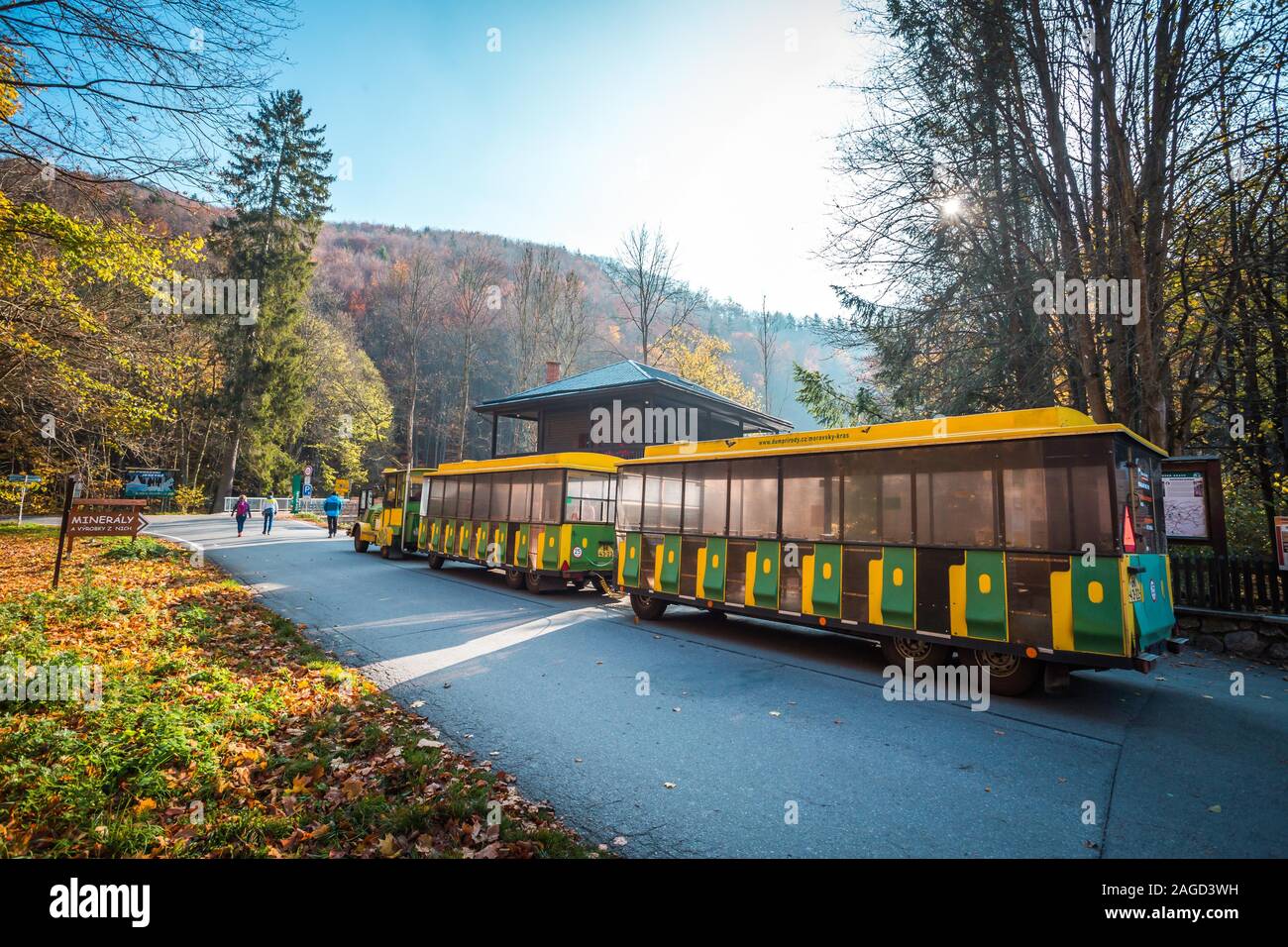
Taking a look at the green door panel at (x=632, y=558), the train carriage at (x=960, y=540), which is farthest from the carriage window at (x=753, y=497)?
the green door panel at (x=632, y=558)

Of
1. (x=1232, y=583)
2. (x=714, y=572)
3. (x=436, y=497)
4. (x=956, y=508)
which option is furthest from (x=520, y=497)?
(x=1232, y=583)

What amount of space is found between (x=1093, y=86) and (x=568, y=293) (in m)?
33.3

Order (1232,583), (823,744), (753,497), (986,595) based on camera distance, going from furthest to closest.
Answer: (753,497) < (1232,583) < (986,595) < (823,744)

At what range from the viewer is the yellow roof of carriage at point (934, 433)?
627 centimetres

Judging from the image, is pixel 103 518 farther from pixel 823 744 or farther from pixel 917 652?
pixel 917 652

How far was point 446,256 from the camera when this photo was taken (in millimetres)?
50250

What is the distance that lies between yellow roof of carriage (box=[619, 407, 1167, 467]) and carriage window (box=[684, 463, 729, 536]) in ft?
1.06

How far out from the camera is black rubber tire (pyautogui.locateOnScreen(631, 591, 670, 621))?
10.8 m

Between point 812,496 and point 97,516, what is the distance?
13320 millimetres

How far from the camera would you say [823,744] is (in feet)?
16.3

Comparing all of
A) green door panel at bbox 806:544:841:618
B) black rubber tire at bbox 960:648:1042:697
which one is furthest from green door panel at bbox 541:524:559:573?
black rubber tire at bbox 960:648:1042:697

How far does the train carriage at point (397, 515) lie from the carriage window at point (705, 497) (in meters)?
11.9
